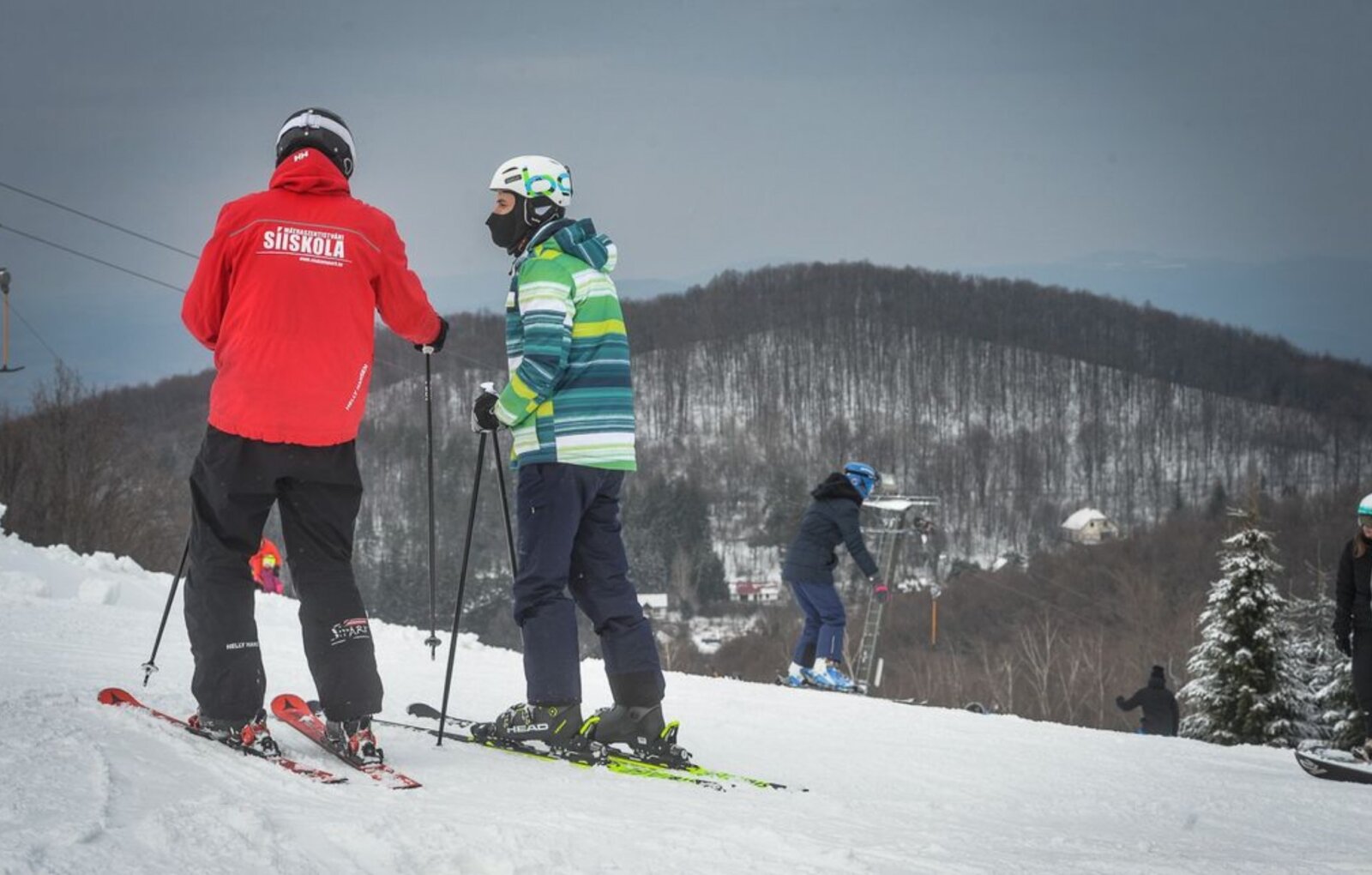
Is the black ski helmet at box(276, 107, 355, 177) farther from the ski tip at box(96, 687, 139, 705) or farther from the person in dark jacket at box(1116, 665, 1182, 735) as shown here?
the person in dark jacket at box(1116, 665, 1182, 735)

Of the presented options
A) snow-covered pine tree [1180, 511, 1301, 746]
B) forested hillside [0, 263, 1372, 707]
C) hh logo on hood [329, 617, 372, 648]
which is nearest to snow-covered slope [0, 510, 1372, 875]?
hh logo on hood [329, 617, 372, 648]

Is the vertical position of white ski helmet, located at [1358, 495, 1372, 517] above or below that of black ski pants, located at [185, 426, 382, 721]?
above

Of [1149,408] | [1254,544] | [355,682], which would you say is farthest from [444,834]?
[1149,408]

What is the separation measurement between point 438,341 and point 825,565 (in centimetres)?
652

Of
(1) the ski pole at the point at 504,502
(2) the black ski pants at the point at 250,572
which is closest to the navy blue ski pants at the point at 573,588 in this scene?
(1) the ski pole at the point at 504,502

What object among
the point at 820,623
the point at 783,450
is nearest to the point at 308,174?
the point at 820,623

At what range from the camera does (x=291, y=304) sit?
4070 mm

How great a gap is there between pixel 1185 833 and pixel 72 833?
11.4ft

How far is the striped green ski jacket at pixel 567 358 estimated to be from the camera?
183 inches

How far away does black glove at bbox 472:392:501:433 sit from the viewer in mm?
4738

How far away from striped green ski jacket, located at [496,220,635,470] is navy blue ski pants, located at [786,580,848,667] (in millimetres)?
6164

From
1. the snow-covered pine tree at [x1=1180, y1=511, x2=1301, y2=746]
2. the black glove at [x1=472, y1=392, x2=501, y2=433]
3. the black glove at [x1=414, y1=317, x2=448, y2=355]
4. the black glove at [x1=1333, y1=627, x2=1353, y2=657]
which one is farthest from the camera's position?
the snow-covered pine tree at [x1=1180, y1=511, x2=1301, y2=746]

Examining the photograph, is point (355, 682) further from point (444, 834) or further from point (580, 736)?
point (444, 834)

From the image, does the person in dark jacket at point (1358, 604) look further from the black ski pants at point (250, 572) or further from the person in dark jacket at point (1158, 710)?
the black ski pants at point (250, 572)
